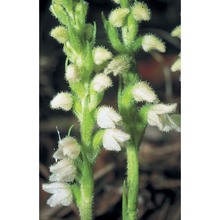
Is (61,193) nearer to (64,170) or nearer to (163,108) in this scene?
(64,170)

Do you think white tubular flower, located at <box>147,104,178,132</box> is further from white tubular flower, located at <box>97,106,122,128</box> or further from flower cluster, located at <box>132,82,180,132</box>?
white tubular flower, located at <box>97,106,122,128</box>

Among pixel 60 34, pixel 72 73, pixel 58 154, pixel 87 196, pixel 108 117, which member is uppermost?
pixel 60 34

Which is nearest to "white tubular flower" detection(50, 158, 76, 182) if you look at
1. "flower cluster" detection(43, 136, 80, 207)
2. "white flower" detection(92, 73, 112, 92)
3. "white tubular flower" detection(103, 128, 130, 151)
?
"flower cluster" detection(43, 136, 80, 207)

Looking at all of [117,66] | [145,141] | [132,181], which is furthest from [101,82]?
[145,141]

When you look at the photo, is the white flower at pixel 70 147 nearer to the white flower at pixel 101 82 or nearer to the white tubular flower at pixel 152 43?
the white flower at pixel 101 82

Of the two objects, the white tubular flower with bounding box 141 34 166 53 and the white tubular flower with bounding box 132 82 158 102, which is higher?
the white tubular flower with bounding box 141 34 166 53

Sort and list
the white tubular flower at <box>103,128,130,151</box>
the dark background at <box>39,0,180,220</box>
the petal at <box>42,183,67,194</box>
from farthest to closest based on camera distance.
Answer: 1. the dark background at <box>39,0,180,220</box>
2. the petal at <box>42,183,67,194</box>
3. the white tubular flower at <box>103,128,130,151</box>
